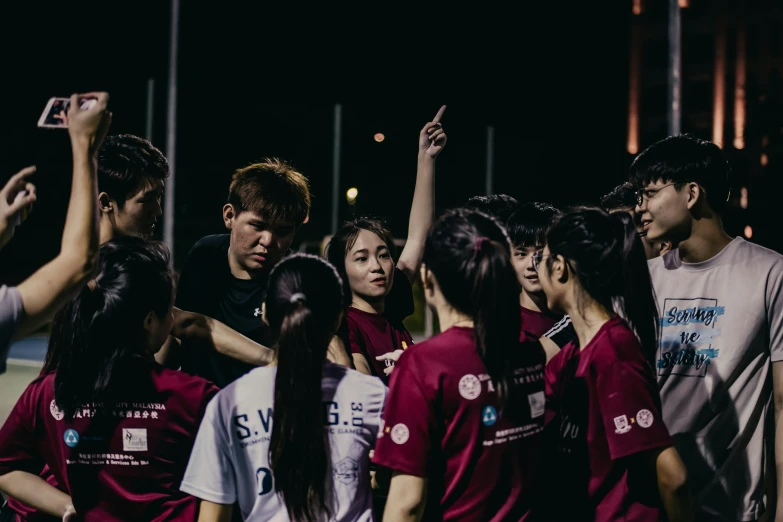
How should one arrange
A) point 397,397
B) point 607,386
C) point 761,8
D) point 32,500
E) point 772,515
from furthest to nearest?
point 761,8 → point 772,515 → point 32,500 → point 607,386 → point 397,397

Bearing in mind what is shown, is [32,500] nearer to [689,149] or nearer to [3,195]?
[3,195]

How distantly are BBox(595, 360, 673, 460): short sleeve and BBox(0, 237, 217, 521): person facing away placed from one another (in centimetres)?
125

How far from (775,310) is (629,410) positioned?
119cm

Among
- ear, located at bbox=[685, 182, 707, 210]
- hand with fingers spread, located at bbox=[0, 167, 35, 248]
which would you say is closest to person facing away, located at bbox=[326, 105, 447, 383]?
ear, located at bbox=[685, 182, 707, 210]

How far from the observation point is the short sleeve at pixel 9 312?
230 centimetres

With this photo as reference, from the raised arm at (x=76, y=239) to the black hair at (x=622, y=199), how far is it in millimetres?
2816

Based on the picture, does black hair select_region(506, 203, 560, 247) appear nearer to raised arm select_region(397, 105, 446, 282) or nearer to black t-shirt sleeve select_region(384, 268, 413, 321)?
raised arm select_region(397, 105, 446, 282)

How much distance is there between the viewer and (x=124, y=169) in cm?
388

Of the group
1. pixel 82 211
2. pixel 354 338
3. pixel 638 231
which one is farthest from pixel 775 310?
pixel 82 211

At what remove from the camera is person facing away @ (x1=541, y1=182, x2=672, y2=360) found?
367cm

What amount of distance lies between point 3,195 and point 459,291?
51.8 inches

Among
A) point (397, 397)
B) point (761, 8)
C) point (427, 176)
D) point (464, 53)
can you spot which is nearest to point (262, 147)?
point (464, 53)

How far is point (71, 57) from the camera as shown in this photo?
25406mm

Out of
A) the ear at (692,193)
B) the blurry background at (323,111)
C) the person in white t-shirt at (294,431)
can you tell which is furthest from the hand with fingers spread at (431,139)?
Result: the blurry background at (323,111)
